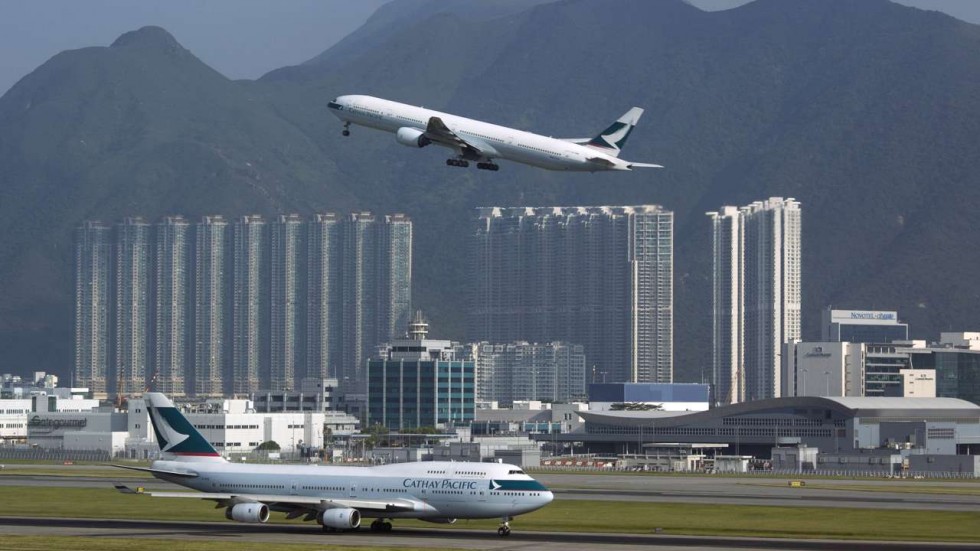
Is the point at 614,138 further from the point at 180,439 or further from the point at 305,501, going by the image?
the point at 305,501

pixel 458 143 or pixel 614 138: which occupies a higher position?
pixel 614 138

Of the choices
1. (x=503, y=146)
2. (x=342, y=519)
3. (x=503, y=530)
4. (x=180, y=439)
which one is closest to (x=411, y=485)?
(x=342, y=519)

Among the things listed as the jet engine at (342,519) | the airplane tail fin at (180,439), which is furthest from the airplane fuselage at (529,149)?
the jet engine at (342,519)

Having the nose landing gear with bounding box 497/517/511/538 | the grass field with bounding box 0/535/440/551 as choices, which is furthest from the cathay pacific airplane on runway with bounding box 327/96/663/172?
the grass field with bounding box 0/535/440/551

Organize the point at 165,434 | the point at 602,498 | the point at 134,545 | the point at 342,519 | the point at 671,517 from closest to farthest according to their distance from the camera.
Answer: the point at 134,545 → the point at 342,519 → the point at 165,434 → the point at 671,517 → the point at 602,498

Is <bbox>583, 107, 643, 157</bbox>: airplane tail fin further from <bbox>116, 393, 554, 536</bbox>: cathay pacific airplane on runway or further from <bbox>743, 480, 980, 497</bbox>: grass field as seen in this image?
<bbox>743, 480, 980, 497</bbox>: grass field

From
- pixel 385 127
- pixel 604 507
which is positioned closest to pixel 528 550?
pixel 604 507

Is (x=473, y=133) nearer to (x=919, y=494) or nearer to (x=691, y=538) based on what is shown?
(x=691, y=538)
